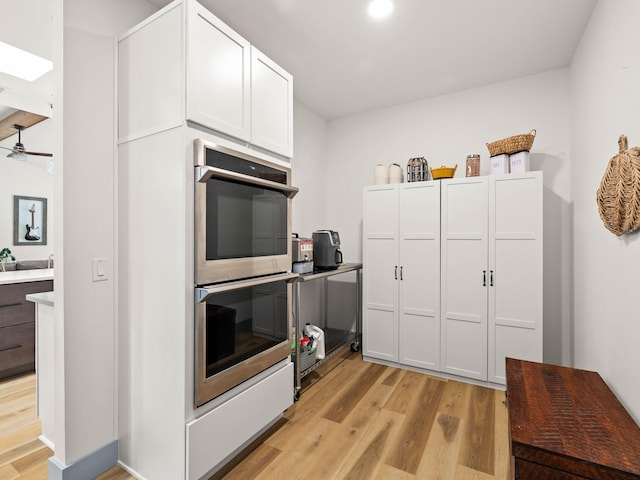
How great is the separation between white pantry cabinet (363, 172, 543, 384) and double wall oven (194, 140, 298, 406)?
1320 millimetres

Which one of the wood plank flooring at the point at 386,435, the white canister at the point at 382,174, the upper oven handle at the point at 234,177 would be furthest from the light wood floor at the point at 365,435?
the white canister at the point at 382,174

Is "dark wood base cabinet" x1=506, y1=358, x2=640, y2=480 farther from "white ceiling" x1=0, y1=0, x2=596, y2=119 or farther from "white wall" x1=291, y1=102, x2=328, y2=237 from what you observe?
"white wall" x1=291, y1=102, x2=328, y2=237

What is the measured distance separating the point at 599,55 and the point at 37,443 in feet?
13.5

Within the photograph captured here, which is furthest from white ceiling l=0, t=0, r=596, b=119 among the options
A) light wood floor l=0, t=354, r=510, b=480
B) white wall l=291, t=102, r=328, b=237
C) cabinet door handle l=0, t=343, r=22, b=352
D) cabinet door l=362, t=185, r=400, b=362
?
light wood floor l=0, t=354, r=510, b=480

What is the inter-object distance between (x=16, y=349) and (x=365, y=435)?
309 centimetres

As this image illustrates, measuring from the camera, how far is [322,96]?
337 centimetres

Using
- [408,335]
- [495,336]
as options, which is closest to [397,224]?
[408,335]

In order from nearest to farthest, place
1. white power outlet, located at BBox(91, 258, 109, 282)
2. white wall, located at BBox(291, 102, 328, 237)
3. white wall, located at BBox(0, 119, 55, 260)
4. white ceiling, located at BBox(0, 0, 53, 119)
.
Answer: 1. white power outlet, located at BBox(91, 258, 109, 282)
2. white ceiling, located at BBox(0, 0, 53, 119)
3. white wall, located at BBox(291, 102, 328, 237)
4. white wall, located at BBox(0, 119, 55, 260)

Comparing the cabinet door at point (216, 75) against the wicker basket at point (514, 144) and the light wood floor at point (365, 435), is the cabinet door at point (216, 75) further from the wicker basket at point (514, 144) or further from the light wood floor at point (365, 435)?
the wicker basket at point (514, 144)

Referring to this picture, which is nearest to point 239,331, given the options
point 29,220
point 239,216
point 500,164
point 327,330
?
point 239,216

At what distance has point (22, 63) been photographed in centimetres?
257

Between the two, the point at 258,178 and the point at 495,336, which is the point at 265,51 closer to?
→ the point at 258,178

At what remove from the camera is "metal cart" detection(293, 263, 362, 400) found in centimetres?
247

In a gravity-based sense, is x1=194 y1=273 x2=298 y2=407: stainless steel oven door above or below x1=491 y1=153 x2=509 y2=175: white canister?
below
